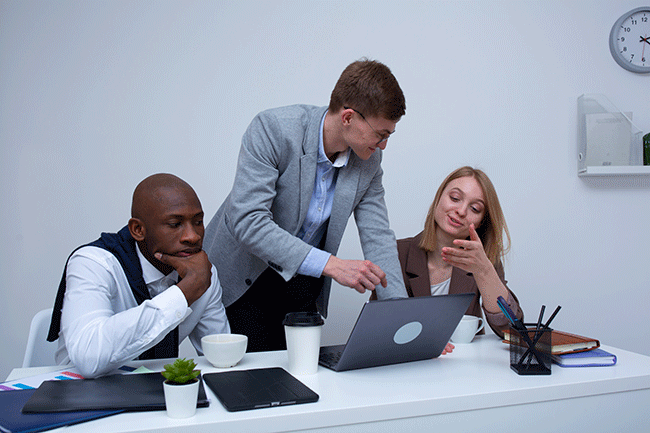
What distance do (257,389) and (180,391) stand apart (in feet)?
0.55

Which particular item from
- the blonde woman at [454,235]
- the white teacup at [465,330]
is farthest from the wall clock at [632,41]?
the white teacup at [465,330]

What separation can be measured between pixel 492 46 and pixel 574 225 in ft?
3.60

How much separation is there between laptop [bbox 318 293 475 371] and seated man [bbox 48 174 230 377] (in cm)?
38

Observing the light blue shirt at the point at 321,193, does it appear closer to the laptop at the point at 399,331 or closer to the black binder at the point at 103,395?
the laptop at the point at 399,331

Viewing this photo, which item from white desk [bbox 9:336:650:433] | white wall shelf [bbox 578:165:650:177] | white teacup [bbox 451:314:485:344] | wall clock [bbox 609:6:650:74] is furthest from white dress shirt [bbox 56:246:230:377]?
wall clock [bbox 609:6:650:74]

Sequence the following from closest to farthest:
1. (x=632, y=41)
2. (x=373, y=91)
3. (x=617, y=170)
A: (x=373, y=91), (x=617, y=170), (x=632, y=41)

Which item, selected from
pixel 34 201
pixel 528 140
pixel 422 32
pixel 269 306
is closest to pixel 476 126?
pixel 528 140

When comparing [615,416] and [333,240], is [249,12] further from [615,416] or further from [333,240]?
[615,416]

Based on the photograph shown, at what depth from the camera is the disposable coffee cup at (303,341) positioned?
103cm

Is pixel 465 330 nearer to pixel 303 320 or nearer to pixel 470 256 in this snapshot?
pixel 470 256

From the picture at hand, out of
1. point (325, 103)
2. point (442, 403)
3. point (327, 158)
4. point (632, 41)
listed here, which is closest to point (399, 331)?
point (442, 403)

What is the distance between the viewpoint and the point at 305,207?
1572mm

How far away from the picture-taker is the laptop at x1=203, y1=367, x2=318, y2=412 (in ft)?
2.74

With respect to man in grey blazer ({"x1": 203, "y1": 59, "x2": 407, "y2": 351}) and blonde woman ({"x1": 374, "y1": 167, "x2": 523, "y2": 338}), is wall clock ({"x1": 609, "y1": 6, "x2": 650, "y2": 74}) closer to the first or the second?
Result: blonde woman ({"x1": 374, "y1": 167, "x2": 523, "y2": 338})
